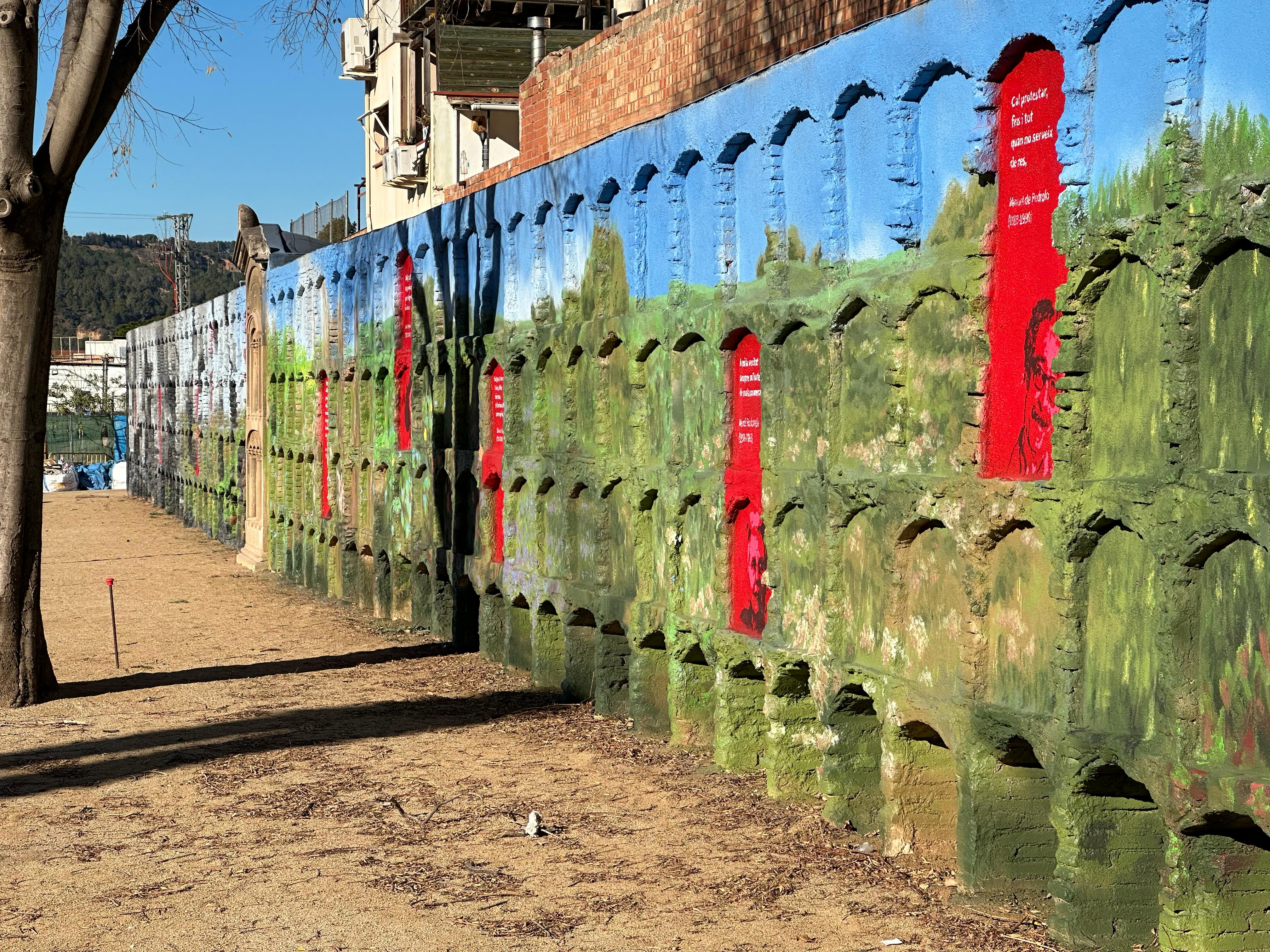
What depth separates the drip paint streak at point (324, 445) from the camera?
1694 centimetres

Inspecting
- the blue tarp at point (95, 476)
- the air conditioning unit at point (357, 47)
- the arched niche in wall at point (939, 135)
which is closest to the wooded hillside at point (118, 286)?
the blue tarp at point (95, 476)

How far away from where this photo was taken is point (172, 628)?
14.4 metres

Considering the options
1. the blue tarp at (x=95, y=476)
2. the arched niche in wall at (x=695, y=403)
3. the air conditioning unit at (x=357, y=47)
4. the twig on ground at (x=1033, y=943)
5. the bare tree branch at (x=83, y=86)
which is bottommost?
the blue tarp at (x=95, y=476)

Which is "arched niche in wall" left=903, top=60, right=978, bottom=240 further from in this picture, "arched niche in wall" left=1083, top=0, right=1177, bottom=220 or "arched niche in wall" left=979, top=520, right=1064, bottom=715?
"arched niche in wall" left=979, top=520, right=1064, bottom=715

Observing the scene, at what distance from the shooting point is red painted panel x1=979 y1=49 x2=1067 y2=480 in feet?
18.1

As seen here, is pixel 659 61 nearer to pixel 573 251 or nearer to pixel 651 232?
pixel 573 251

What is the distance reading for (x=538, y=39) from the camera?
23.1 m

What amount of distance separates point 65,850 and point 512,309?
18.2 ft

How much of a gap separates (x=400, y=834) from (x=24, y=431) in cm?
449

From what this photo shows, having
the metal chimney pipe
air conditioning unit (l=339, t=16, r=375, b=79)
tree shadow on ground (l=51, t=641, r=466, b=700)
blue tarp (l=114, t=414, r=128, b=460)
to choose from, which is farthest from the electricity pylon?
tree shadow on ground (l=51, t=641, r=466, b=700)

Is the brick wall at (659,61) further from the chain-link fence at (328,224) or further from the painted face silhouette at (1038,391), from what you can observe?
the chain-link fence at (328,224)

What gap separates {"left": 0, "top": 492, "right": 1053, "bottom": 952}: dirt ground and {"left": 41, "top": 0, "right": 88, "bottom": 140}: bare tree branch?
12.4 ft

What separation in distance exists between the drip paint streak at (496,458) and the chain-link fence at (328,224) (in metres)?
25.6

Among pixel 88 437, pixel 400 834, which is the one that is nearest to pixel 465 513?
pixel 400 834
